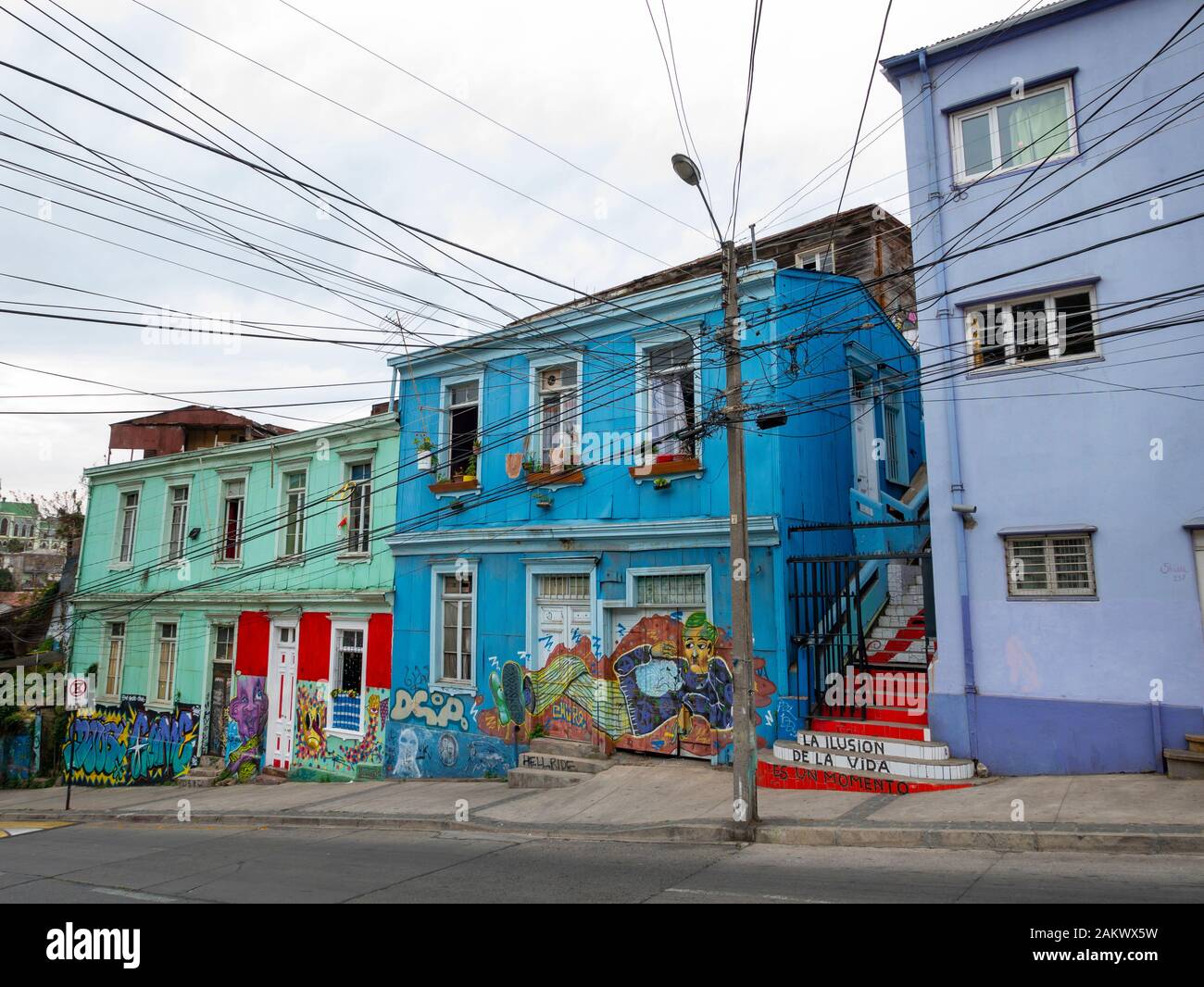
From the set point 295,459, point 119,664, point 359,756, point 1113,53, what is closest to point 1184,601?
Answer: point 1113,53

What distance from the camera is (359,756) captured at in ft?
55.6

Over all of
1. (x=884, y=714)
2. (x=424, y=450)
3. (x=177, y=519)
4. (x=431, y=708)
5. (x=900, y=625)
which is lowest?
(x=431, y=708)

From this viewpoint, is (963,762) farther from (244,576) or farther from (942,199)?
(244,576)

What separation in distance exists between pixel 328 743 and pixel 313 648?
2.07 meters

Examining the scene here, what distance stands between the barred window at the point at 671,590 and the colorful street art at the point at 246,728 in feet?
33.8

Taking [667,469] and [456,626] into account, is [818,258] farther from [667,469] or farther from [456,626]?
[456,626]

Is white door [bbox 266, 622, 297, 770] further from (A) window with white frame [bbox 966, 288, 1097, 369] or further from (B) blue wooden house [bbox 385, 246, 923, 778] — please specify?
(A) window with white frame [bbox 966, 288, 1097, 369]

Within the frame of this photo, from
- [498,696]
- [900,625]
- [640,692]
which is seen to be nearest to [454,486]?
[498,696]

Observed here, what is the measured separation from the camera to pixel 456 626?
16.1 metres

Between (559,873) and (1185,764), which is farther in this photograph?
(1185,764)

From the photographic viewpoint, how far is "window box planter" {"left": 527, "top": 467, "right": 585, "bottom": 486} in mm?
14715

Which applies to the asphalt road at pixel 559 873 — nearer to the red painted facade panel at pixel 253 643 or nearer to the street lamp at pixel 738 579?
the street lamp at pixel 738 579

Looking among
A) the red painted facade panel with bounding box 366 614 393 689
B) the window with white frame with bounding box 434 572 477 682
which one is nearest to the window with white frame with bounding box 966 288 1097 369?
the window with white frame with bounding box 434 572 477 682

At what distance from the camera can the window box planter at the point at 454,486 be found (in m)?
16.1
